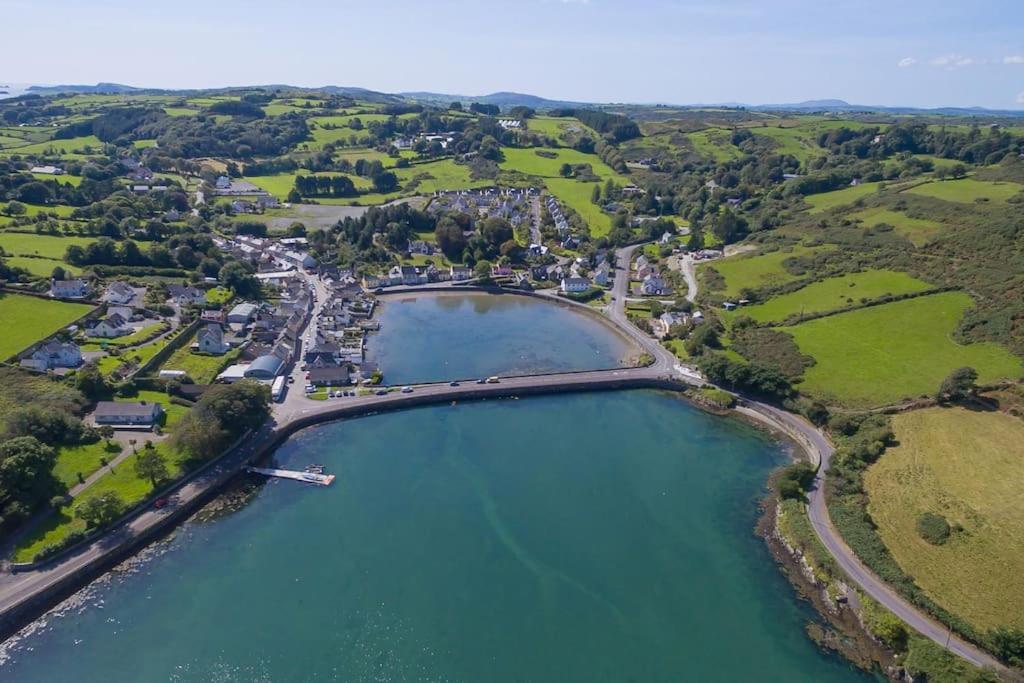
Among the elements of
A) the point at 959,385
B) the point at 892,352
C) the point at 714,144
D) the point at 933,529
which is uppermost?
the point at 714,144

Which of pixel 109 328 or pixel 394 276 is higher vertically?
pixel 109 328


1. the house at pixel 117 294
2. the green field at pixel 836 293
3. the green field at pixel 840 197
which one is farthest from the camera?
the green field at pixel 840 197

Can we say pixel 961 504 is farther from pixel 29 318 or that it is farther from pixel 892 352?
pixel 29 318

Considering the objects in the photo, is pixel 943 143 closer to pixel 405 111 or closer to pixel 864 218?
pixel 864 218

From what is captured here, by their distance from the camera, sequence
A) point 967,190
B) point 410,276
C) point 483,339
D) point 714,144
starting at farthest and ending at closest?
point 714,144 < point 967,190 < point 410,276 < point 483,339

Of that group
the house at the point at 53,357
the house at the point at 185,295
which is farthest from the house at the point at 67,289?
the house at the point at 53,357

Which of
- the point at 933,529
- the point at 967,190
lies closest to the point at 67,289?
the point at 933,529

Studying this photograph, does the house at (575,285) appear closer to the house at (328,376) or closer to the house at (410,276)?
the house at (410,276)
